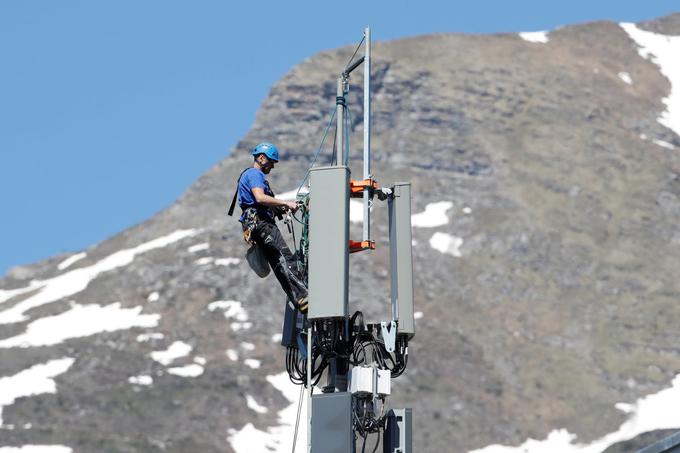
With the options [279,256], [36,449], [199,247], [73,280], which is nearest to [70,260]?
[73,280]

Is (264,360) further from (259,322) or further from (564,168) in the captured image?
(564,168)

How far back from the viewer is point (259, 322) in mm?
162375

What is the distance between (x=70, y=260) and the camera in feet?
629

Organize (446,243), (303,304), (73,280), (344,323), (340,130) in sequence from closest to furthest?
(340,130) → (344,323) → (303,304) → (73,280) → (446,243)

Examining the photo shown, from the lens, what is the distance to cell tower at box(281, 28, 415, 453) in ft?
55.7

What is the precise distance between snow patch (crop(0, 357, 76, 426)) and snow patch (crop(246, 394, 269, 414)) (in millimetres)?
18526

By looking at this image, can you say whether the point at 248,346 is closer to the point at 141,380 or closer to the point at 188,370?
the point at 188,370

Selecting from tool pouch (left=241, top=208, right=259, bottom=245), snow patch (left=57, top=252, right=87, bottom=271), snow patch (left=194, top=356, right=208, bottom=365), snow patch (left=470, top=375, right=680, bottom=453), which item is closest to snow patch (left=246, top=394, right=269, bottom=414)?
snow patch (left=194, top=356, right=208, bottom=365)

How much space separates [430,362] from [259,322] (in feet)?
62.4

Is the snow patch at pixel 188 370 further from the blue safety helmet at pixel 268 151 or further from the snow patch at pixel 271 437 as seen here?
the blue safety helmet at pixel 268 151

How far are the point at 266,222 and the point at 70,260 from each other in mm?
176246

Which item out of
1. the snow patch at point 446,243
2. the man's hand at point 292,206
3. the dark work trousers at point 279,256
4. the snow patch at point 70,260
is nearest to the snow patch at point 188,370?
the snow patch at point 446,243

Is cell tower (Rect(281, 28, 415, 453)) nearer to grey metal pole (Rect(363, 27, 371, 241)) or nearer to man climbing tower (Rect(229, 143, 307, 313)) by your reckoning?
grey metal pole (Rect(363, 27, 371, 241))

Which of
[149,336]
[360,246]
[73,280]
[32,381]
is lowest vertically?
[360,246]
